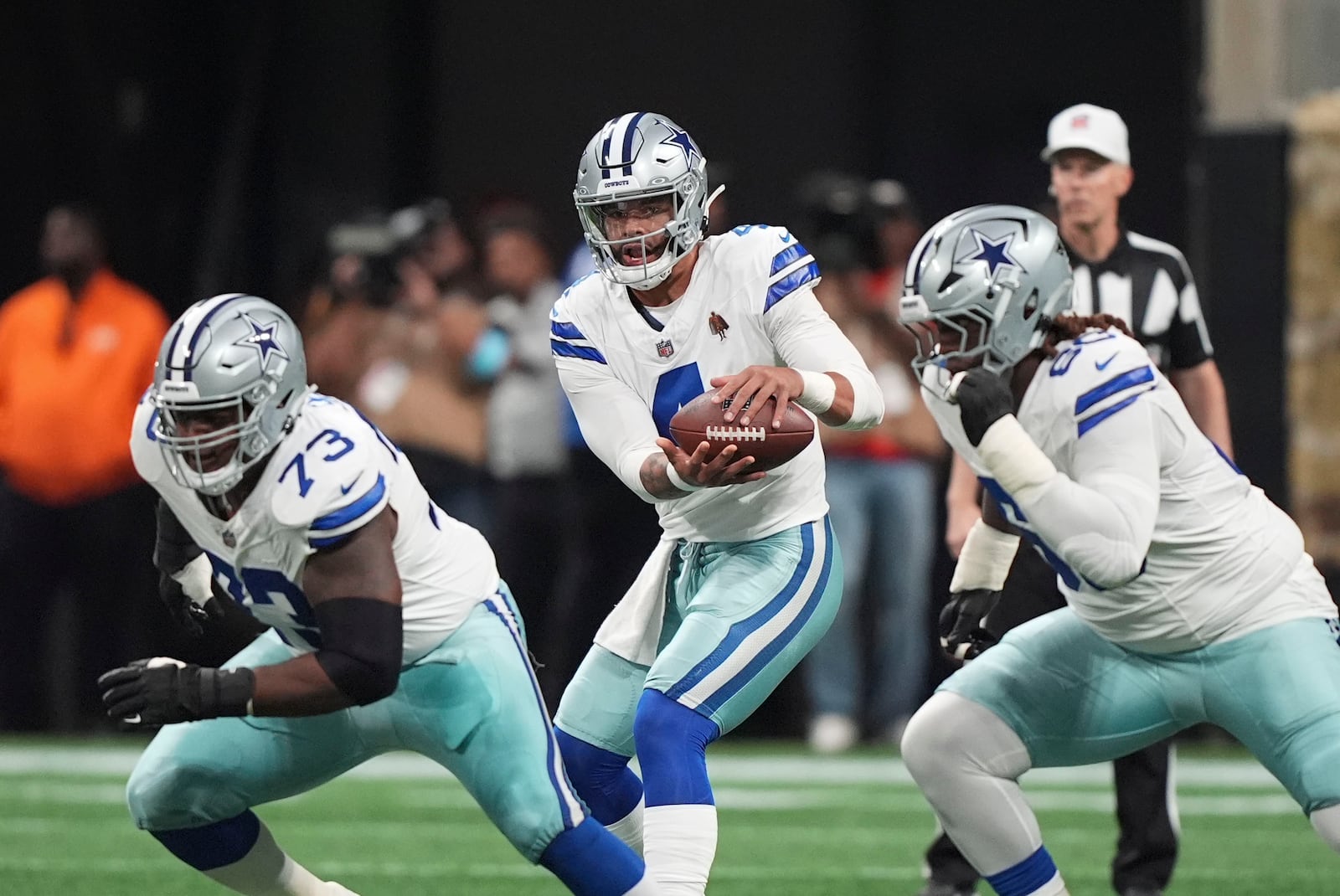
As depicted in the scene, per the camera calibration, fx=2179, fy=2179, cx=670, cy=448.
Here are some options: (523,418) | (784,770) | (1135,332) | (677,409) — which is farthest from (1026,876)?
(523,418)

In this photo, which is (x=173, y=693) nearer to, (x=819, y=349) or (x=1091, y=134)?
(x=819, y=349)

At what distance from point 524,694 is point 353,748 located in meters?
0.34

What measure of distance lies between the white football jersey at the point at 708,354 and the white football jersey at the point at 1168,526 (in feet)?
1.40

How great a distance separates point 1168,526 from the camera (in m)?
3.84

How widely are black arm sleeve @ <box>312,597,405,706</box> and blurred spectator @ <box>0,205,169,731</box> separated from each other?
191 inches

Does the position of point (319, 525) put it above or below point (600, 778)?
above

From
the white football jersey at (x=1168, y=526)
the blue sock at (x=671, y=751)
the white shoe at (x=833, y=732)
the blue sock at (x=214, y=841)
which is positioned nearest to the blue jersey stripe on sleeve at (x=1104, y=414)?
the white football jersey at (x=1168, y=526)

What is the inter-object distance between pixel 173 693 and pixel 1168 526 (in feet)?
5.67

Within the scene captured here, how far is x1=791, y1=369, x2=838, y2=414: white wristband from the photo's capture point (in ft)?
13.2

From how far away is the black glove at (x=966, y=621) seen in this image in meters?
4.14

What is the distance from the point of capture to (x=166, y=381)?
363 cm

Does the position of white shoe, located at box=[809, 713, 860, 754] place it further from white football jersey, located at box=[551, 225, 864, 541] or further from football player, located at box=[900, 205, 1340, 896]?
football player, located at box=[900, 205, 1340, 896]

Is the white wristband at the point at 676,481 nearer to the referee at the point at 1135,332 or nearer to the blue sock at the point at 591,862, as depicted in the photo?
the blue sock at the point at 591,862

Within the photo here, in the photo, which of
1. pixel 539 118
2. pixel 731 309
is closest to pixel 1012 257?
pixel 731 309
